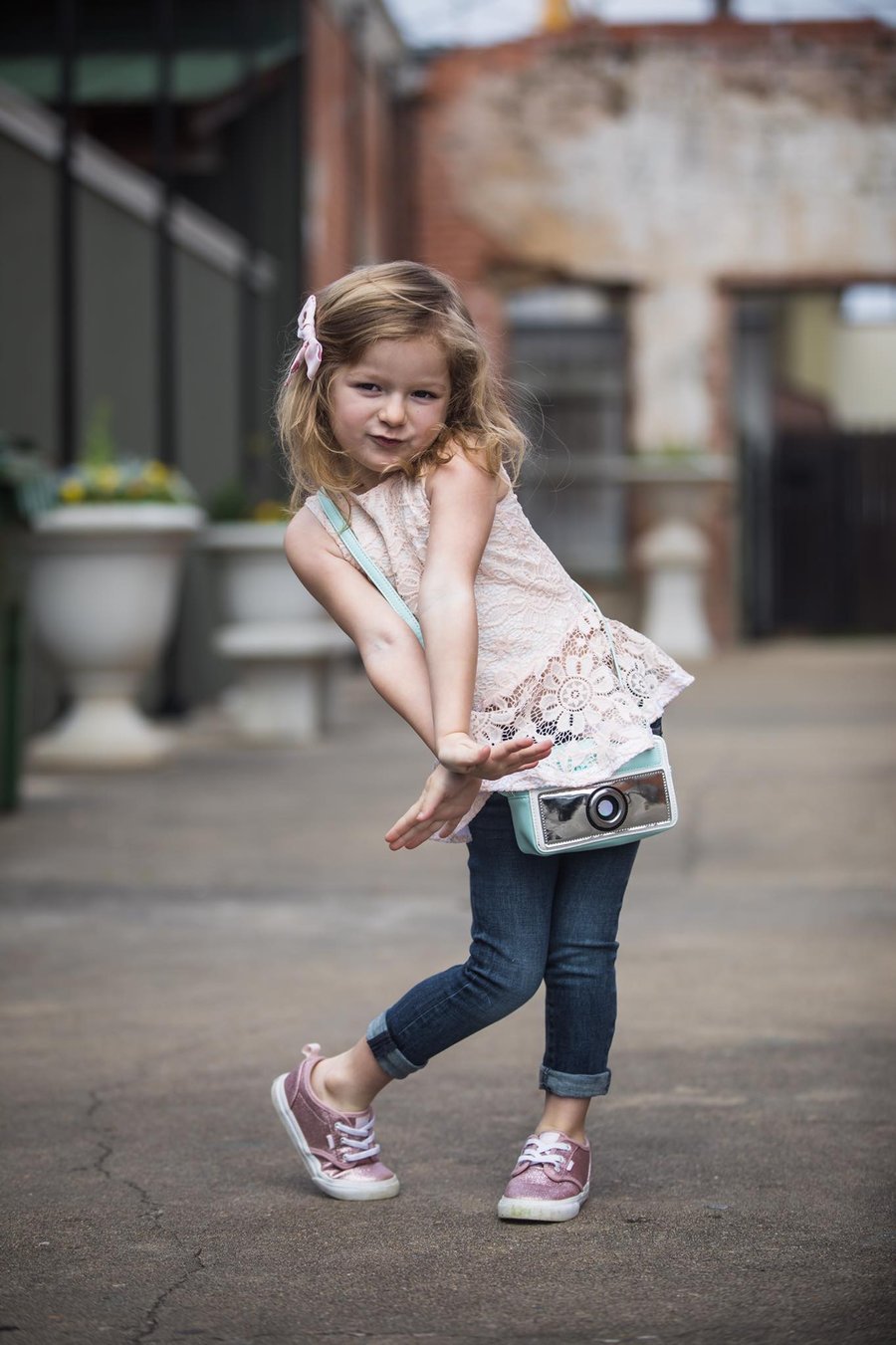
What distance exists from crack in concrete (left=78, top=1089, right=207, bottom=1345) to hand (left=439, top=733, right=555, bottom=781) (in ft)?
1.87

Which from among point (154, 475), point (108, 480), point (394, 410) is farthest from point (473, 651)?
point (154, 475)

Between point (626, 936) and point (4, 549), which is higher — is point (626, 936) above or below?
below

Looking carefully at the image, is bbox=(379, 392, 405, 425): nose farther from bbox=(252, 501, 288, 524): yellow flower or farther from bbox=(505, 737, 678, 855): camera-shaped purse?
bbox=(252, 501, 288, 524): yellow flower

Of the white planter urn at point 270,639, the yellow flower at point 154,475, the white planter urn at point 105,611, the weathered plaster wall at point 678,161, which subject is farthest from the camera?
the weathered plaster wall at point 678,161

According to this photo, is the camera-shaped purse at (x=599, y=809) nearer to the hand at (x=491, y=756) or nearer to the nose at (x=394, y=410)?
the hand at (x=491, y=756)

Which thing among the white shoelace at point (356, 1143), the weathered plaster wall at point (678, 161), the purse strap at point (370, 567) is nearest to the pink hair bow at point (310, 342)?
the purse strap at point (370, 567)

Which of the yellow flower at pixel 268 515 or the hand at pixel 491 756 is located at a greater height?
the yellow flower at pixel 268 515

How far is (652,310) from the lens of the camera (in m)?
13.5

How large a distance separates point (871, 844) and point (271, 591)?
3.68 metres

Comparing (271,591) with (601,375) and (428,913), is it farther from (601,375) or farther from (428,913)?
(601,375)

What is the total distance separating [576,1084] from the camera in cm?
211

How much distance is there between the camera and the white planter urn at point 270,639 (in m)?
7.21

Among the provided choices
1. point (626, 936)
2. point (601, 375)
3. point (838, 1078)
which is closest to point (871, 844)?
point (626, 936)

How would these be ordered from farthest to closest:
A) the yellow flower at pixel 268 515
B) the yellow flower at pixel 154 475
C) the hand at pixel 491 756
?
the yellow flower at pixel 268 515, the yellow flower at pixel 154 475, the hand at pixel 491 756
